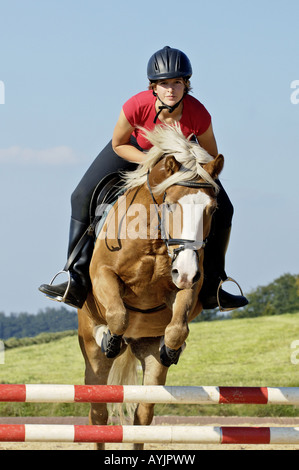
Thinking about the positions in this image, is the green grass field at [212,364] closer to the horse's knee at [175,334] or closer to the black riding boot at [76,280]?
the black riding boot at [76,280]

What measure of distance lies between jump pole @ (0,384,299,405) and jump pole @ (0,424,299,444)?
199mm

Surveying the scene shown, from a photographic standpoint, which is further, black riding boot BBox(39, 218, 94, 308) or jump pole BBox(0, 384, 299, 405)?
black riding boot BBox(39, 218, 94, 308)

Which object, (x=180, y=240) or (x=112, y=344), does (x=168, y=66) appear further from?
(x=112, y=344)

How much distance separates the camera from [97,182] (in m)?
5.74

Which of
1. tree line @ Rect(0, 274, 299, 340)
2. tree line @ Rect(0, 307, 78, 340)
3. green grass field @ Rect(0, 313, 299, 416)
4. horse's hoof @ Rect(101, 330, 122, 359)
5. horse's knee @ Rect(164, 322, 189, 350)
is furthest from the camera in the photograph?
tree line @ Rect(0, 307, 78, 340)

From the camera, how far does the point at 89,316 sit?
235 inches

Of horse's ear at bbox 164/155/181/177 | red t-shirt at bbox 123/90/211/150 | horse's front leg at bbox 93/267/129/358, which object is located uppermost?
red t-shirt at bbox 123/90/211/150

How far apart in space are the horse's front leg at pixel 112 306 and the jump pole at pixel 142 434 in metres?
0.62

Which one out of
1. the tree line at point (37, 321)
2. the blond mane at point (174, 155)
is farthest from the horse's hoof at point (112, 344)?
the tree line at point (37, 321)

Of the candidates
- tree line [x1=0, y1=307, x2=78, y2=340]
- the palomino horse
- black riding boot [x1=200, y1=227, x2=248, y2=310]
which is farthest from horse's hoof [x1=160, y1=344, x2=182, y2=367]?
tree line [x1=0, y1=307, x2=78, y2=340]

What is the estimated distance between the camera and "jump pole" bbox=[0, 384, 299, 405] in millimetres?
4500

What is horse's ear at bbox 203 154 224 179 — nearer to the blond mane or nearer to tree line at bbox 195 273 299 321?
the blond mane

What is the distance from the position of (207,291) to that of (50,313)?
53.1 ft

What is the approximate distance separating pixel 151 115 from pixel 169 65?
390mm
